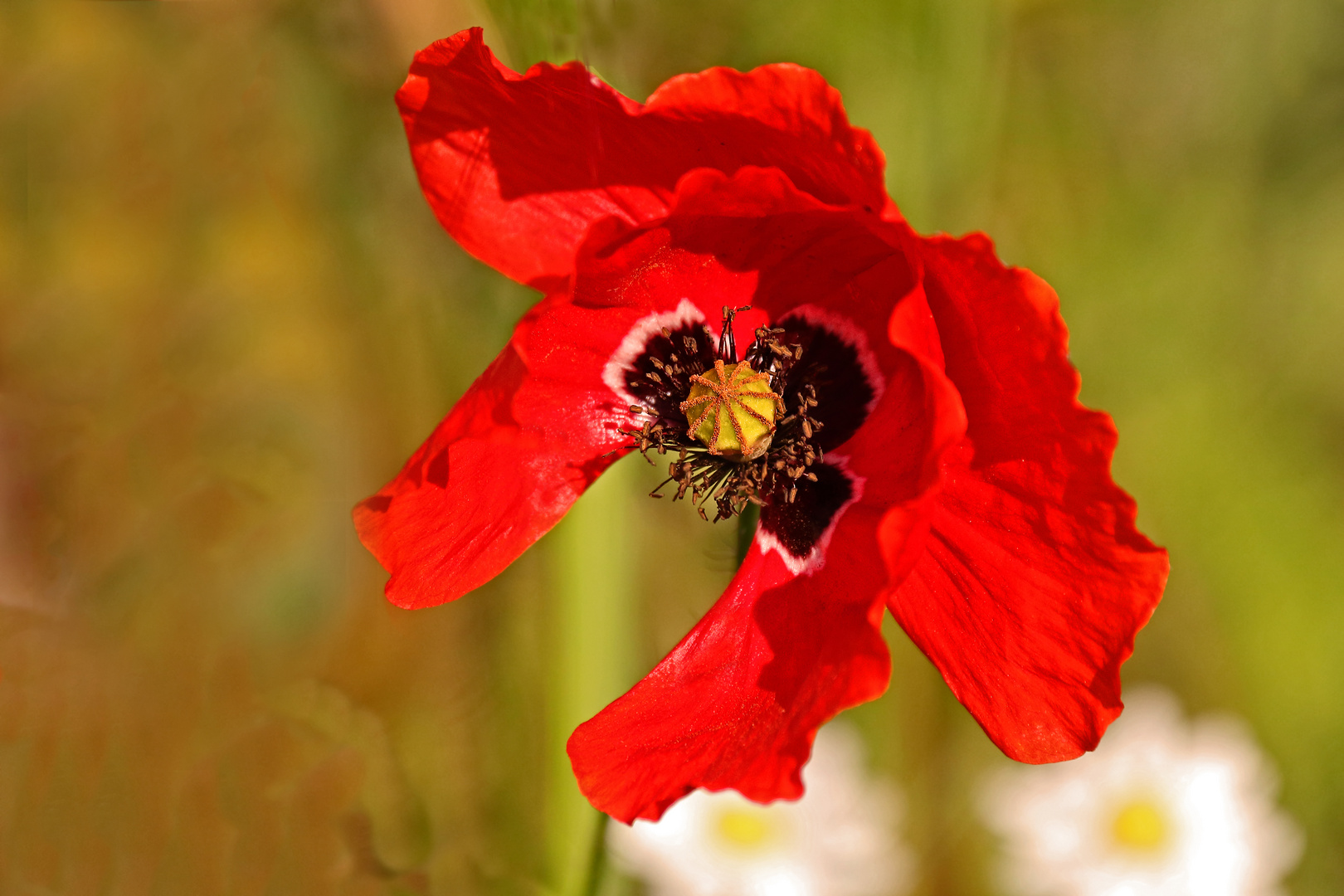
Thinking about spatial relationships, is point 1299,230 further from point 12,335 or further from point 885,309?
point 12,335

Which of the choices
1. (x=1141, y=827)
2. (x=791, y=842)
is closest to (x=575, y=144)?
(x=791, y=842)

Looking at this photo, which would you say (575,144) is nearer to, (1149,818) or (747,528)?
(747,528)

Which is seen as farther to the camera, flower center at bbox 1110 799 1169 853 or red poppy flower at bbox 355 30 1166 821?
flower center at bbox 1110 799 1169 853

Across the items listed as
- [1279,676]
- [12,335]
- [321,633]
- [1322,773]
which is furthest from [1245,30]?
[12,335]

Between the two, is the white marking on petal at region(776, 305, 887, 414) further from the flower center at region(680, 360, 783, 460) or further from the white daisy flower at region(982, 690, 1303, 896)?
the white daisy flower at region(982, 690, 1303, 896)

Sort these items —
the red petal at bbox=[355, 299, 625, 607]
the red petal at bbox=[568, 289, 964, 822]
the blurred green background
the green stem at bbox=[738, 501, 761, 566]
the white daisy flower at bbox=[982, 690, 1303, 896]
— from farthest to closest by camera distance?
the white daisy flower at bbox=[982, 690, 1303, 896] < the blurred green background < the green stem at bbox=[738, 501, 761, 566] < the red petal at bbox=[355, 299, 625, 607] < the red petal at bbox=[568, 289, 964, 822]

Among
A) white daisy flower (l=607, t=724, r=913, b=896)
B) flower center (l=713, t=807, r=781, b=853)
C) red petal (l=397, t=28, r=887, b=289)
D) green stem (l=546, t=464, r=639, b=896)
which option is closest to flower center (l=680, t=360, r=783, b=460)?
red petal (l=397, t=28, r=887, b=289)
